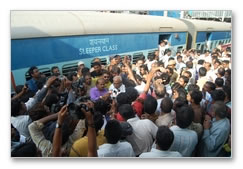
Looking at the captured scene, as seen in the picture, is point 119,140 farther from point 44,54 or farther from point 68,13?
point 68,13

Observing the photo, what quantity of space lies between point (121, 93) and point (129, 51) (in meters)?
0.94

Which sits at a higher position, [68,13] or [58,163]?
[68,13]

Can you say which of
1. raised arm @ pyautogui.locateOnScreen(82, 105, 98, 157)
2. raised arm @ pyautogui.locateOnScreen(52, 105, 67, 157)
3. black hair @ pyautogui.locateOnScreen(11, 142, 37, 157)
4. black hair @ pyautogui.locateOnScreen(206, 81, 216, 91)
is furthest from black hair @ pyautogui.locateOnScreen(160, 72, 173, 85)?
black hair @ pyautogui.locateOnScreen(11, 142, 37, 157)

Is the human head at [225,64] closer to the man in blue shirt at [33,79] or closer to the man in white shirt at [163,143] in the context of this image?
the man in white shirt at [163,143]

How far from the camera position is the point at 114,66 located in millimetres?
3318

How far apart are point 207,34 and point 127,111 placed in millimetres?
2141

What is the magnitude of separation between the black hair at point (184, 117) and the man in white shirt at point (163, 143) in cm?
17

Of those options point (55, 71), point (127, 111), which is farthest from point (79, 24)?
point (127, 111)

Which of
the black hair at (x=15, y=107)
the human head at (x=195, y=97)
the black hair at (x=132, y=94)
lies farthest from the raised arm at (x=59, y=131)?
the human head at (x=195, y=97)

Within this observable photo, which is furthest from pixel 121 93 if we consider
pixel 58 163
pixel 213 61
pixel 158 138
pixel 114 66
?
pixel 213 61

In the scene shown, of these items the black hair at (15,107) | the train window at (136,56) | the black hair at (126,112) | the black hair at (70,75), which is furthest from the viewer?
the train window at (136,56)

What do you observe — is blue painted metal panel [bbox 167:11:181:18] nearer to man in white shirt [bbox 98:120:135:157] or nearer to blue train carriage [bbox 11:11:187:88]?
blue train carriage [bbox 11:11:187:88]

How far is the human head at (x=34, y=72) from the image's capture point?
9.24 feet

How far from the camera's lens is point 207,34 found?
390 centimetres
